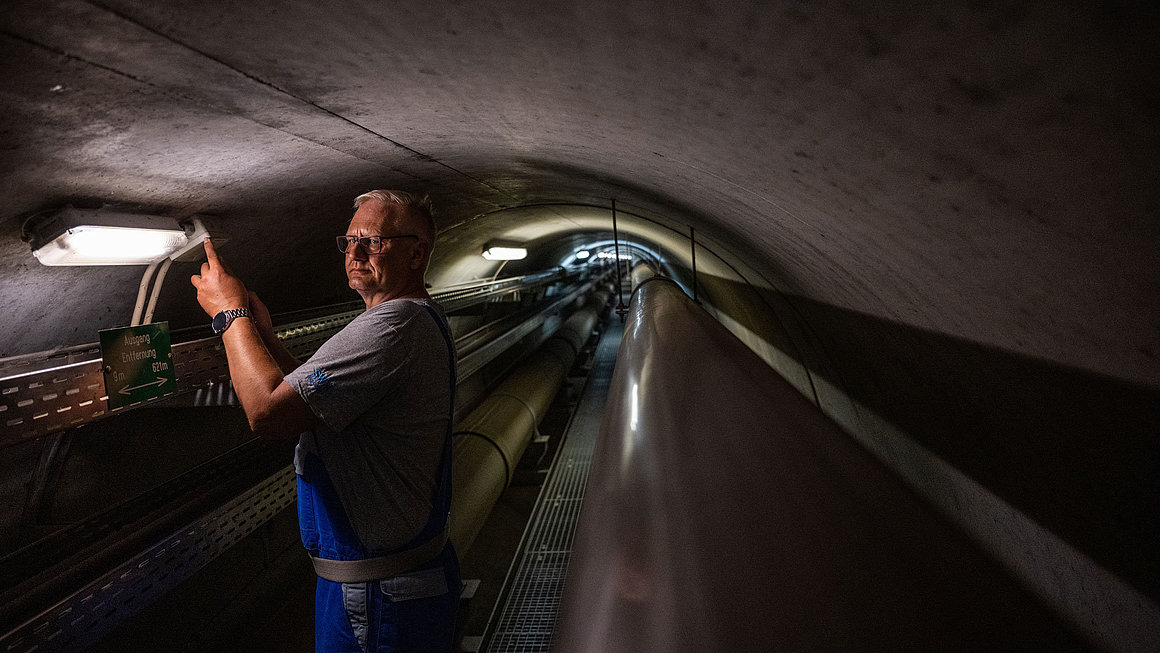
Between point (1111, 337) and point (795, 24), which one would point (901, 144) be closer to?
point (795, 24)

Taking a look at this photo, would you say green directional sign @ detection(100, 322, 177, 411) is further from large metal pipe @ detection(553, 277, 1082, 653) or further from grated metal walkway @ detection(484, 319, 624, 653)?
large metal pipe @ detection(553, 277, 1082, 653)

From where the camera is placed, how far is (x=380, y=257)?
1.66 meters

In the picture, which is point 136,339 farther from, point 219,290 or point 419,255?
point 419,255

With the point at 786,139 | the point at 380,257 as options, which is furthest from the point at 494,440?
the point at 786,139

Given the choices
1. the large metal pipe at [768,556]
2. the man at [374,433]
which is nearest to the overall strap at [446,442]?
the man at [374,433]

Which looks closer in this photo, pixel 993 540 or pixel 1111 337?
pixel 1111 337

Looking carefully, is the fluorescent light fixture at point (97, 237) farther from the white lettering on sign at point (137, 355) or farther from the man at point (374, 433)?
the white lettering on sign at point (137, 355)

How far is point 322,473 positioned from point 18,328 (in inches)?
53.9

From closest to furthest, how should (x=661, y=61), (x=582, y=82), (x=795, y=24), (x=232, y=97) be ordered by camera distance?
(x=795, y=24)
(x=661, y=61)
(x=582, y=82)
(x=232, y=97)

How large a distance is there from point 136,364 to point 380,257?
73 centimetres

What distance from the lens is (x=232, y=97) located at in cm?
137

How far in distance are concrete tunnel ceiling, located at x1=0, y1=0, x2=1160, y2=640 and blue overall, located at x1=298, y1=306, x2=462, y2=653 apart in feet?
2.51

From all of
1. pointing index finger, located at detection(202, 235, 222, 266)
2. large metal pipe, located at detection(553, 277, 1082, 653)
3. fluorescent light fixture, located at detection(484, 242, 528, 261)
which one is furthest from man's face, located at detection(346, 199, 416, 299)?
fluorescent light fixture, located at detection(484, 242, 528, 261)

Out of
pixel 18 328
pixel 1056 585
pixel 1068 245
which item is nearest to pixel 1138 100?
pixel 1068 245
